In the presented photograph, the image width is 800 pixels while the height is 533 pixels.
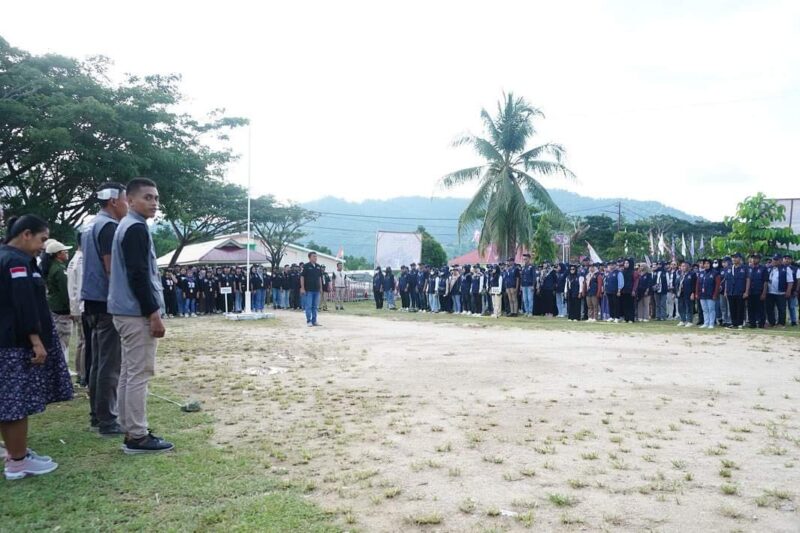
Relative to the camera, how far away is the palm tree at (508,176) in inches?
1059

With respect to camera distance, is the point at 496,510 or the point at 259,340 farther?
the point at 259,340

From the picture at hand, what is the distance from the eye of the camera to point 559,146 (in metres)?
26.9

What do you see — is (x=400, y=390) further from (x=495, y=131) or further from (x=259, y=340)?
(x=495, y=131)

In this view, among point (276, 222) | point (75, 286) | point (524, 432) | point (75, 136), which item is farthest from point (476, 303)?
point (276, 222)

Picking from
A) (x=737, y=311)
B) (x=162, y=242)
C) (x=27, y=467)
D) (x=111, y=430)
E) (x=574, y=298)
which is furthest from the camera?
(x=162, y=242)

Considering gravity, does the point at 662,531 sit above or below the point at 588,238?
below

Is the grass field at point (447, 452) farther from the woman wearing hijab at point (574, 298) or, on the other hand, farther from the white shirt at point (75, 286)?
the woman wearing hijab at point (574, 298)

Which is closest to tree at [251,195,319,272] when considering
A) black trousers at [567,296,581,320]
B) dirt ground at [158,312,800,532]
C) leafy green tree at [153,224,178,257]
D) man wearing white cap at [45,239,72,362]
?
leafy green tree at [153,224,178,257]

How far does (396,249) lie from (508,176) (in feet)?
20.5

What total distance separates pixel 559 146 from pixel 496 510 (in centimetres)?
2548

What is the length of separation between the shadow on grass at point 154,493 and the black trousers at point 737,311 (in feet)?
46.9

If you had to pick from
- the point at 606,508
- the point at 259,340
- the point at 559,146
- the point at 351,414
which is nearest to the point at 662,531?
the point at 606,508

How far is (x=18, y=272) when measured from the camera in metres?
4.14

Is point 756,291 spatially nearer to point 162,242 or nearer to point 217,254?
point 217,254
